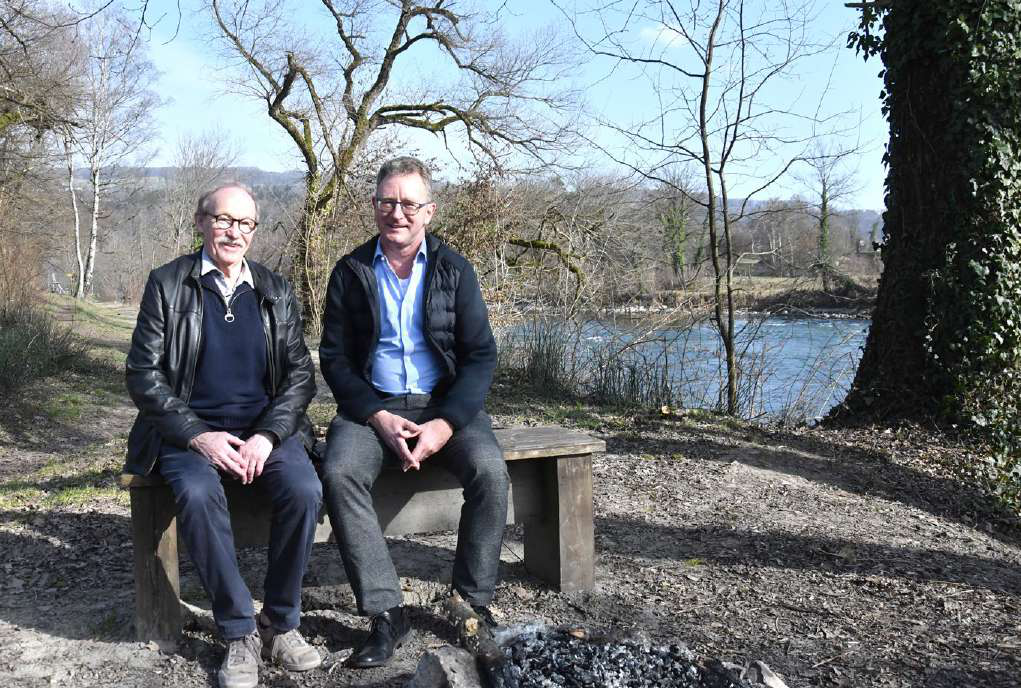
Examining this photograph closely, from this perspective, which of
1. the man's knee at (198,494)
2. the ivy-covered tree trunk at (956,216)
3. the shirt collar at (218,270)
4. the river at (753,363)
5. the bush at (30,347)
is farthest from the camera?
the bush at (30,347)

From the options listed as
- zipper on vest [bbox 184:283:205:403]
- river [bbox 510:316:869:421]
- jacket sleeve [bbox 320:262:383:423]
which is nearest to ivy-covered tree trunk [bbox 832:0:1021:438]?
river [bbox 510:316:869:421]

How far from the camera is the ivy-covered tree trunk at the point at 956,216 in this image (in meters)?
6.25

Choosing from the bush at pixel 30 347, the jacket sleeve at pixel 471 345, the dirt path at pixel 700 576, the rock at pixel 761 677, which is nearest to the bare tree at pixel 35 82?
the bush at pixel 30 347

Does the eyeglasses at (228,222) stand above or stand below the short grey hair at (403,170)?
below

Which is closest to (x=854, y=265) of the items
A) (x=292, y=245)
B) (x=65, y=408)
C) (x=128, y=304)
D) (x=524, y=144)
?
(x=65, y=408)

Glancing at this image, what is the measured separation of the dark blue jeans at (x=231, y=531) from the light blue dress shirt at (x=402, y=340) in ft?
1.46

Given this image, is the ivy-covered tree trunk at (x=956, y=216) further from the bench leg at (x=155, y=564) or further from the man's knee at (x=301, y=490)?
the bench leg at (x=155, y=564)

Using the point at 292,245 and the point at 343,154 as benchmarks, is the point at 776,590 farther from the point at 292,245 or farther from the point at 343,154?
the point at 343,154

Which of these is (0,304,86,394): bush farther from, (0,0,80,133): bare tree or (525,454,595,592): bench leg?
(525,454,595,592): bench leg

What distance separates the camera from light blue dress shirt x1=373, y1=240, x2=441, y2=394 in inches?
127

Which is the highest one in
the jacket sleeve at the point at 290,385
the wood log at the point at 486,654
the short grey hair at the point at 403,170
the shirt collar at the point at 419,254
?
the short grey hair at the point at 403,170

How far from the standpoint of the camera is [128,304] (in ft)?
92.3

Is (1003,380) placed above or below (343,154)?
below

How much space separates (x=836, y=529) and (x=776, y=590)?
0.95 metres
